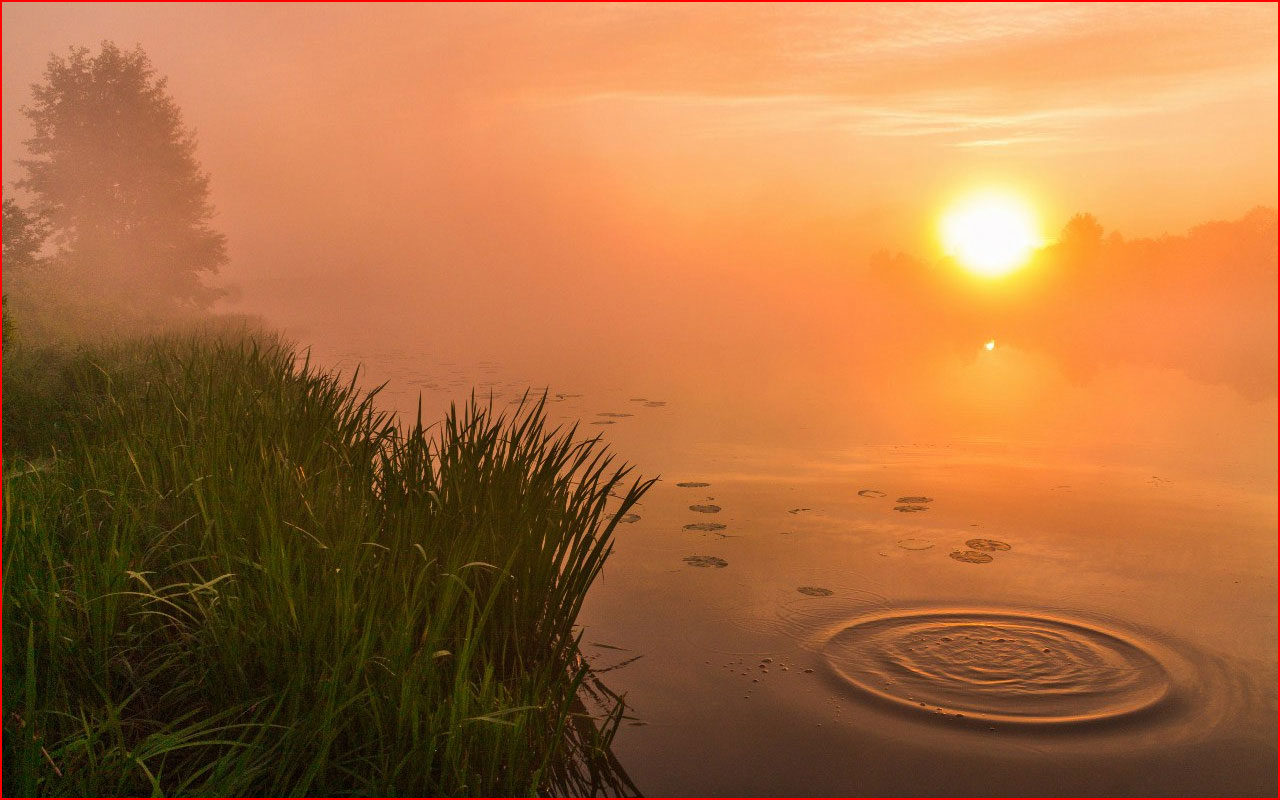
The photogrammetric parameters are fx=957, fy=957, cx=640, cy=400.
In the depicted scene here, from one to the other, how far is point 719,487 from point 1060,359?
20.7 m

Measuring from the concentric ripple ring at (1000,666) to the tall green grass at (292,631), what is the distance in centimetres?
151

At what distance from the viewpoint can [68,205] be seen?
1186 inches

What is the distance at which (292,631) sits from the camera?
3.31m

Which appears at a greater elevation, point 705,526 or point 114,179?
point 114,179

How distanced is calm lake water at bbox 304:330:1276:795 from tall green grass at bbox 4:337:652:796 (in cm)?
92

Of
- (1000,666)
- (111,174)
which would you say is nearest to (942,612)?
(1000,666)

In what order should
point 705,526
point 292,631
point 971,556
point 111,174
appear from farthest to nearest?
point 111,174
point 705,526
point 971,556
point 292,631

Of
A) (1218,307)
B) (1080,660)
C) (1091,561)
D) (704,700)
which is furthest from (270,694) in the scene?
(1218,307)

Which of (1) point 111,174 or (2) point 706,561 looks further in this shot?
(1) point 111,174

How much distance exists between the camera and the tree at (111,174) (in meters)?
30.2

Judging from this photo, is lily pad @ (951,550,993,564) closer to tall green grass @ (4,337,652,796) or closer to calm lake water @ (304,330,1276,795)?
calm lake water @ (304,330,1276,795)

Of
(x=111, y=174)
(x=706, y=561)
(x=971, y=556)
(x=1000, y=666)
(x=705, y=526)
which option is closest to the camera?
(x=1000, y=666)

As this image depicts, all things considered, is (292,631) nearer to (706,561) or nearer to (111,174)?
(706,561)

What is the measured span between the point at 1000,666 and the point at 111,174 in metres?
33.3
